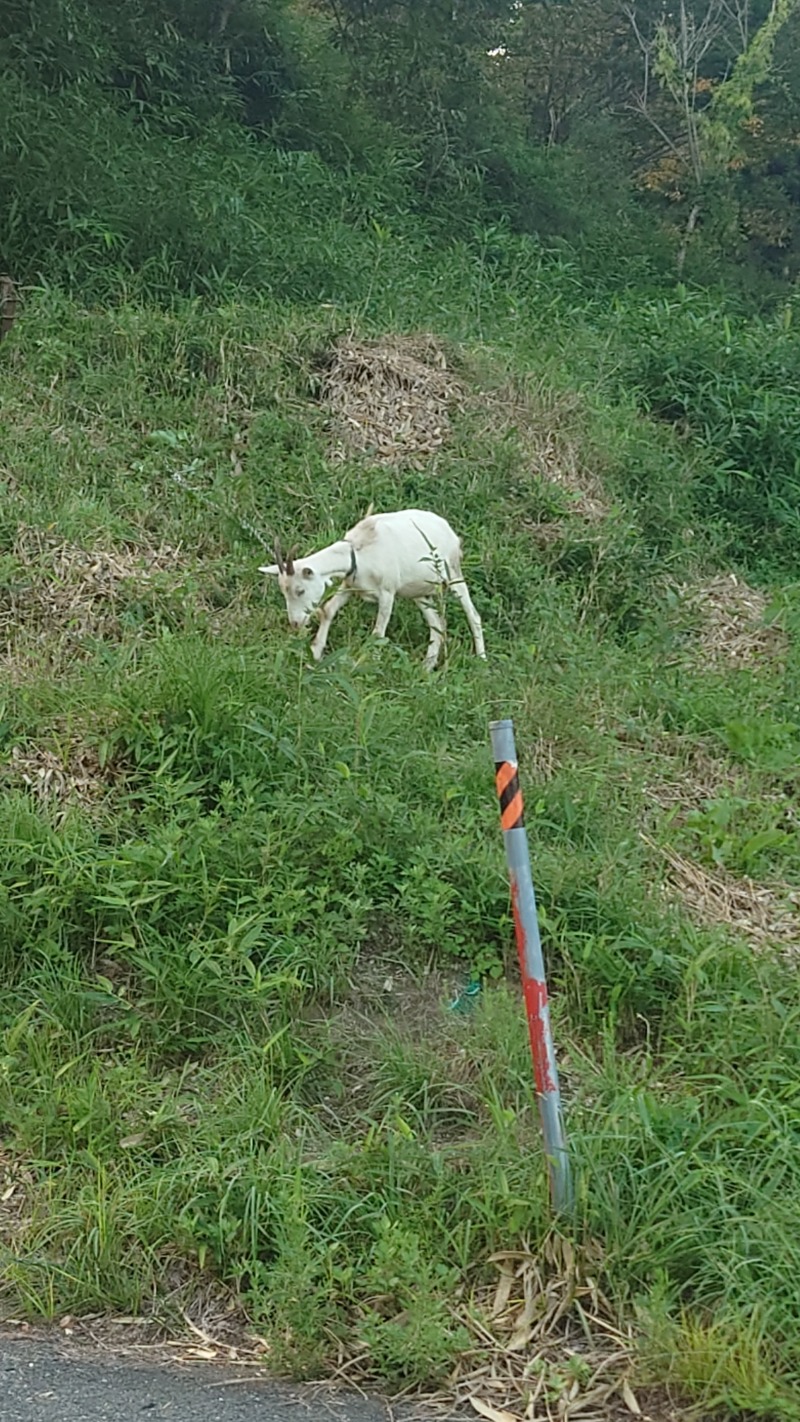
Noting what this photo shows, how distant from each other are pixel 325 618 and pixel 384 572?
384 mm

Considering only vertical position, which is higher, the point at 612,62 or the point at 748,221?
the point at 612,62

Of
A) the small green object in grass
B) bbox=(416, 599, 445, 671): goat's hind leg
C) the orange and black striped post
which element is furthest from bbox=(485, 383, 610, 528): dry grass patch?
the orange and black striped post

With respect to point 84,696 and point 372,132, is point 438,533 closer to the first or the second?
point 84,696

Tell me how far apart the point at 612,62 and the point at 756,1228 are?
1757 cm

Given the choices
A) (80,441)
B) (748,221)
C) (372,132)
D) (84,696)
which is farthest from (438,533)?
(748,221)

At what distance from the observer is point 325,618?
5754 mm

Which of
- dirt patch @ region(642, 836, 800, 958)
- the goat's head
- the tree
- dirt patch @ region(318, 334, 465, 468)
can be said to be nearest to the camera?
dirt patch @ region(642, 836, 800, 958)

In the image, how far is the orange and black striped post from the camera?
2984mm

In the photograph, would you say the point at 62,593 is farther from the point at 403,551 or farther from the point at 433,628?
the point at 433,628

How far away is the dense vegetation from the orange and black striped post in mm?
112

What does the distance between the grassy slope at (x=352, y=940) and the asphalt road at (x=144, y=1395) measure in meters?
0.11

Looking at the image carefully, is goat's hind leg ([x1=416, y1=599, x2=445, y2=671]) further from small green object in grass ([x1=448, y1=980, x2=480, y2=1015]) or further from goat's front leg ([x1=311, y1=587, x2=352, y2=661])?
small green object in grass ([x1=448, y1=980, x2=480, y2=1015])

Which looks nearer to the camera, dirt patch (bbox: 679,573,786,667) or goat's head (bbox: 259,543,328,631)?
goat's head (bbox: 259,543,328,631)

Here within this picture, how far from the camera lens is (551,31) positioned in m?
16.9
